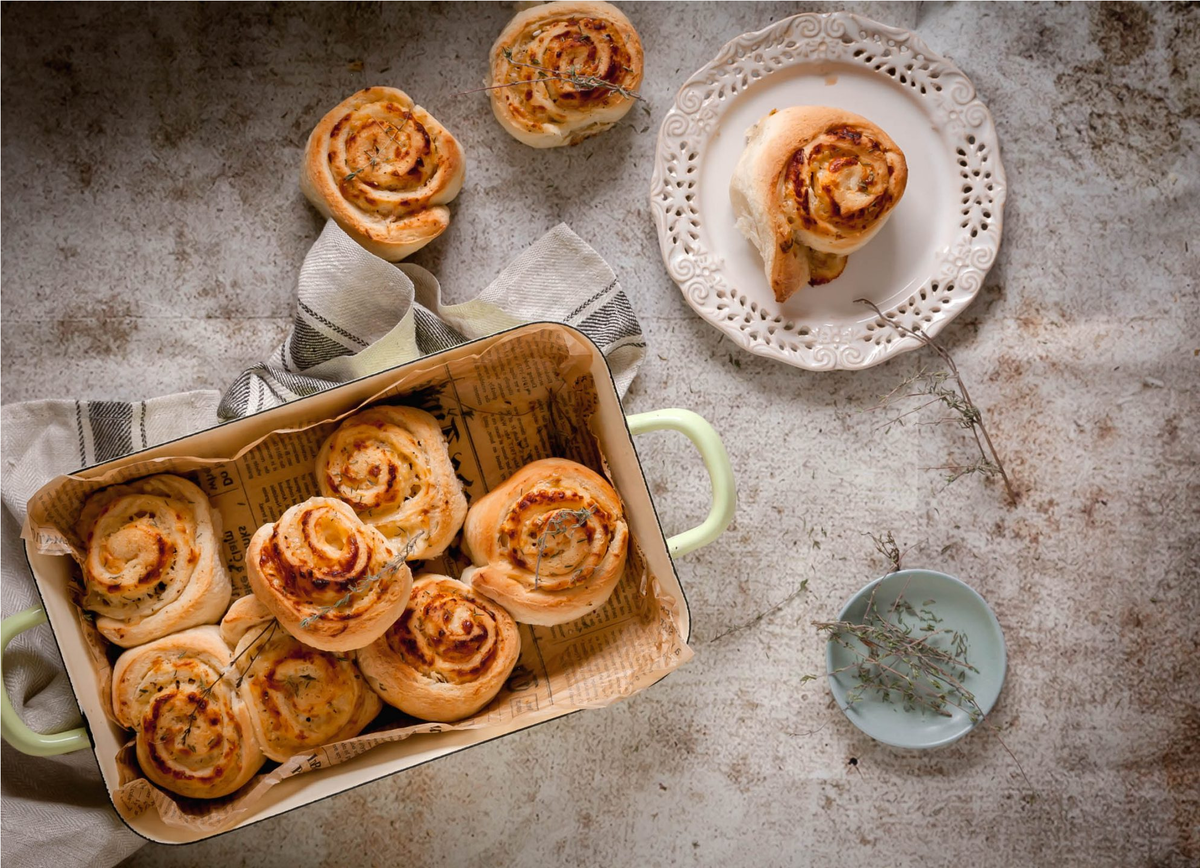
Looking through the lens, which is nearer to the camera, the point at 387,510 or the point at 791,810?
the point at 387,510

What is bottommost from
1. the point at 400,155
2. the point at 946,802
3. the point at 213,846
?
the point at 946,802

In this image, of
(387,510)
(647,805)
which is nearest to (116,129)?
(387,510)

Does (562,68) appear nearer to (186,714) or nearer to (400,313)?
(400,313)

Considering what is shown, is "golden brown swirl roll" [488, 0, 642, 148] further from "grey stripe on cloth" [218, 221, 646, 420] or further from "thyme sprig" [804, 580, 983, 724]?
"thyme sprig" [804, 580, 983, 724]

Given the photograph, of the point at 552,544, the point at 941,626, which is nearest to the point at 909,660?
the point at 941,626

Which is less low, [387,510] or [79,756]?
[387,510]

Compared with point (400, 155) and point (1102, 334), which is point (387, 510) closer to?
point (400, 155)

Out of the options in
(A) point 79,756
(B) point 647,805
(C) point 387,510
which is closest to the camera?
(C) point 387,510

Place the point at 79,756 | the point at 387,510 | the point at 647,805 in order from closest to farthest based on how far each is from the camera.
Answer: the point at 387,510, the point at 79,756, the point at 647,805
